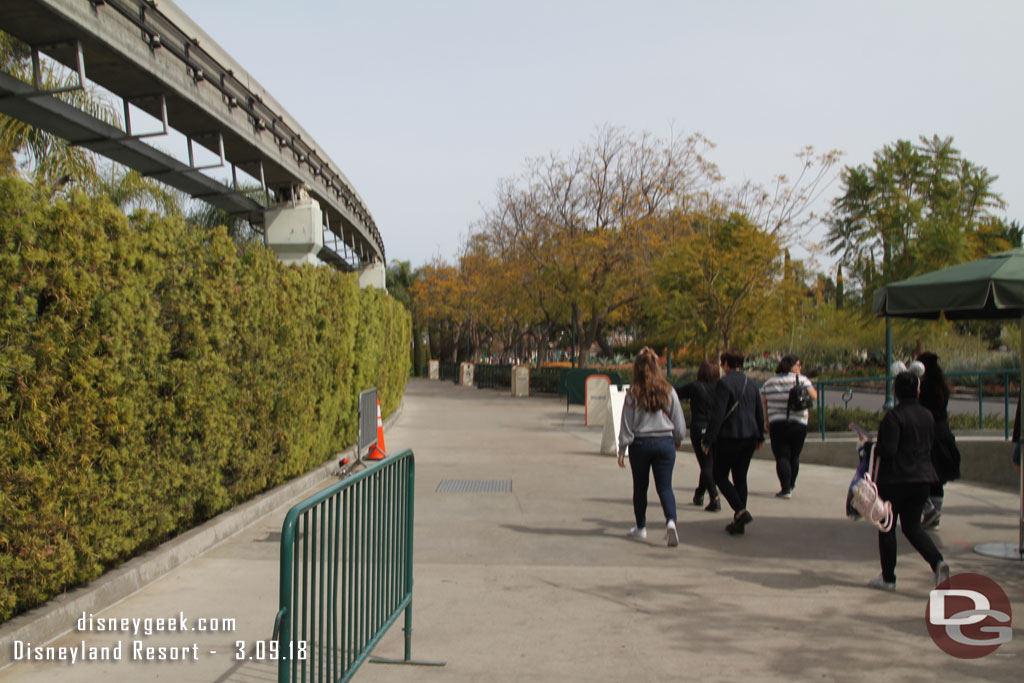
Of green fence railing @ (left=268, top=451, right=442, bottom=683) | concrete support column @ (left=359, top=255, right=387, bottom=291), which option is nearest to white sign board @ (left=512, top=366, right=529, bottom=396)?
concrete support column @ (left=359, top=255, right=387, bottom=291)

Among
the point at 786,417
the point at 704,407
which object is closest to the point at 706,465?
the point at 704,407

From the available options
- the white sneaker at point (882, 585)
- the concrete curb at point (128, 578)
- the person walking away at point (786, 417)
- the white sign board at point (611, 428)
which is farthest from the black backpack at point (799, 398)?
the concrete curb at point (128, 578)

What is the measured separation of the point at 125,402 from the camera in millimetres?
5797

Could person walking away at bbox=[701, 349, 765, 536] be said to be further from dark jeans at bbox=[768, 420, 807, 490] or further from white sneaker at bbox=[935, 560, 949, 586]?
white sneaker at bbox=[935, 560, 949, 586]

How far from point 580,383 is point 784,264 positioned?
741 centimetres

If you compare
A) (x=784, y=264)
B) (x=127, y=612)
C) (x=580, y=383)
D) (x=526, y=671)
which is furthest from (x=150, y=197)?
(x=526, y=671)

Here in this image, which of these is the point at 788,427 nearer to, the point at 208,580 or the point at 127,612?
the point at 208,580

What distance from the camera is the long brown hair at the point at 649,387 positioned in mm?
7996

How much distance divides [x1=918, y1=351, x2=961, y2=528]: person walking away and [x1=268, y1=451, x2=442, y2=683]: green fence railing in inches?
194

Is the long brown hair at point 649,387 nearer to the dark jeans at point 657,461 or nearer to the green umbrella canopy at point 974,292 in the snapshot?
the dark jeans at point 657,461

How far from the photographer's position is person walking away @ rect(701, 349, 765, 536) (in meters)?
8.55

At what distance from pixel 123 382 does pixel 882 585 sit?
5512 mm

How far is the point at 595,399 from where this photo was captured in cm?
2128

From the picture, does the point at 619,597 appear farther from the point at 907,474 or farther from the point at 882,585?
the point at 907,474
